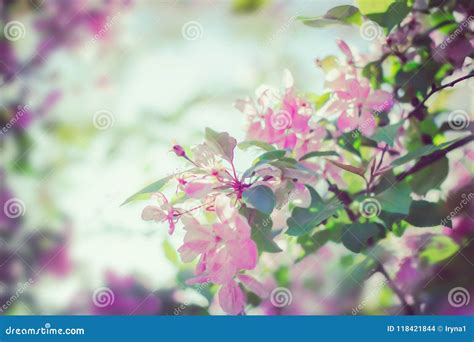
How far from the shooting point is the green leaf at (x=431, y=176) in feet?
3.07

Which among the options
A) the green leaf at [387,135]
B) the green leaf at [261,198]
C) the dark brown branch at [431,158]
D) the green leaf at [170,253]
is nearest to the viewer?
the green leaf at [261,198]

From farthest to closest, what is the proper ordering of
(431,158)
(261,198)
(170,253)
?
(170,253)
(431,158)
(261,198)

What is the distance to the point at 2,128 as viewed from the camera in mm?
1124

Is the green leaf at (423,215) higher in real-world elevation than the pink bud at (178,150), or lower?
lower

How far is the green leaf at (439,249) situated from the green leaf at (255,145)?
0.38 m

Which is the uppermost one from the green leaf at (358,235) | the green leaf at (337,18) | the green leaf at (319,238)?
the green leaf at (337,18)

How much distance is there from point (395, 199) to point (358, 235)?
123mm

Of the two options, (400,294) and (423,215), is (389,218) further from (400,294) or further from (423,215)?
(400,294)

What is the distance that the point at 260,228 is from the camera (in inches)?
31.9

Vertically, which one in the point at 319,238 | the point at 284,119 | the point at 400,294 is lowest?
the point at 400,294

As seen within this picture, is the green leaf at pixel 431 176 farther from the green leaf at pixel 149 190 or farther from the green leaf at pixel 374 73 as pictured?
the green leaf at pixel 149 190

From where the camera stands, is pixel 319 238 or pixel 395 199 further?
pixel 319 238

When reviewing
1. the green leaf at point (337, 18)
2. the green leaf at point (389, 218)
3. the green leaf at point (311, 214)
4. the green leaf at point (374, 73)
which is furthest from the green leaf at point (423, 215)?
the green leaf at point (337, 18)

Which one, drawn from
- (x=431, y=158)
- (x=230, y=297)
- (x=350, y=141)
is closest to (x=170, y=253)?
(x=230, y=297)
